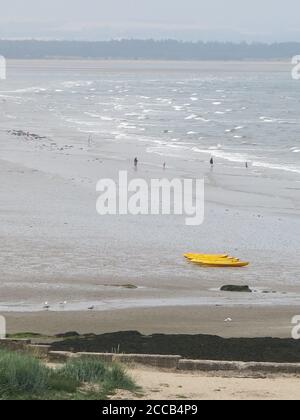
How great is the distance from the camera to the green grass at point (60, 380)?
1071 cm

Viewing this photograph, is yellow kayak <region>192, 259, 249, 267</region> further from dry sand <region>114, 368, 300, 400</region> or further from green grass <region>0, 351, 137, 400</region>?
green grass <region>0, 351, 137, 400</region>

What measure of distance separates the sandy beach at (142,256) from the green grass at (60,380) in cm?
513

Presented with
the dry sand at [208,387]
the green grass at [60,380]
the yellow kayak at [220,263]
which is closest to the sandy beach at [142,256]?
the yellow kayak at [220,263]

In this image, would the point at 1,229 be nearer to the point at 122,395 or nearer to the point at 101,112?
the point at 122,395

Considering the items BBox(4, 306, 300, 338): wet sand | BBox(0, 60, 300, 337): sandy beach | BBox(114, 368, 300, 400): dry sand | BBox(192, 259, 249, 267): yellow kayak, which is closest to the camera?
BBox(114, 368, 300, 400): dry sand

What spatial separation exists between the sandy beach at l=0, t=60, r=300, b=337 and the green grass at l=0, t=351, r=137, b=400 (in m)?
5.13

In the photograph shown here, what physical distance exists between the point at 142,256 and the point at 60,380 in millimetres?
12997

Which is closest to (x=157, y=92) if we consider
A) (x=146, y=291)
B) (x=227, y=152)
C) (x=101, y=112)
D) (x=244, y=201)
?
(x=101, y=112)

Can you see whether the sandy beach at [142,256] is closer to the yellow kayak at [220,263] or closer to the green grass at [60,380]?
the yellow kayak at [220,263]

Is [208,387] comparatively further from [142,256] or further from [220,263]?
[142,256]

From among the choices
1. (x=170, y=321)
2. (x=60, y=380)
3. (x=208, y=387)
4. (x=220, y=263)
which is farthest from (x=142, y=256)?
(x=60, y=380)

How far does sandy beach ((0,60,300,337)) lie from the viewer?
18.5 meters

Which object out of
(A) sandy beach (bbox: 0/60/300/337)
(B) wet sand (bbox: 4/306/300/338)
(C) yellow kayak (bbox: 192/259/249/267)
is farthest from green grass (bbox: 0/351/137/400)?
(C) yellow kayak (bbox: 192/259/249/267)
